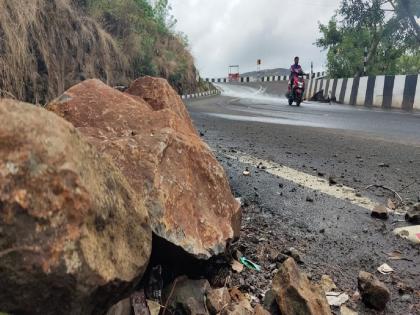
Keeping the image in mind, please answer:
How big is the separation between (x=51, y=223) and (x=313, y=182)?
213 cm

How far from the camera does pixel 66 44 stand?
746 cm

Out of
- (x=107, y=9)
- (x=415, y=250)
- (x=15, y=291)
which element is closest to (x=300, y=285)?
(x=415, y=250)

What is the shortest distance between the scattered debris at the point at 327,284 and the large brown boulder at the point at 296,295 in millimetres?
107

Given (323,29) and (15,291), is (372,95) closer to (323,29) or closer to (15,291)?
(323,29)

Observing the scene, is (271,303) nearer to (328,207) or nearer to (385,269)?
(385,269)

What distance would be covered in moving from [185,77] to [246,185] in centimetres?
1878

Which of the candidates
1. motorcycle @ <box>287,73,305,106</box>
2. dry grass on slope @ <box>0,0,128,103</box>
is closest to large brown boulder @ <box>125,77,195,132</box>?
dry grass on slope @ <box>0,0,128,103</box>

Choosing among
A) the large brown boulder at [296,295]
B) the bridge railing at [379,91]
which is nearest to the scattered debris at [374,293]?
the large brown boulder at [296,295]

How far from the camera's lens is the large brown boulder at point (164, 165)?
4.94 feet

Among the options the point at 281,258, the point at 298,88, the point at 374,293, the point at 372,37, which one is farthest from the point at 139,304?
the point at 372,37

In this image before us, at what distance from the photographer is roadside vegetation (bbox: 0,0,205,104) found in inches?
201

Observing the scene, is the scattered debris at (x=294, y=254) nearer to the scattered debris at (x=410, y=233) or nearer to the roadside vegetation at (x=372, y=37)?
the scattered debris at (x=410, y=233)

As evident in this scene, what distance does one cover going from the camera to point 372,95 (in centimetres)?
1360

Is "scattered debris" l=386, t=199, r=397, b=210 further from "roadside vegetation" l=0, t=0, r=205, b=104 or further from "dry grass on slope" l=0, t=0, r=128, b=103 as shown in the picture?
"dry grass on slope" l=0, t=0, r=128, b=103
